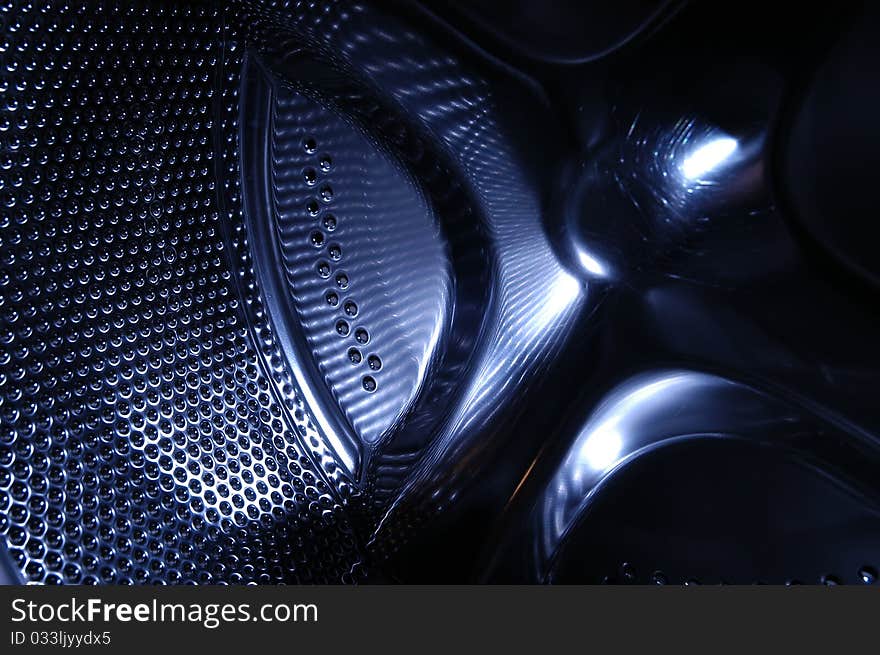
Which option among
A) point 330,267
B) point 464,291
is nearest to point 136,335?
point 330,267

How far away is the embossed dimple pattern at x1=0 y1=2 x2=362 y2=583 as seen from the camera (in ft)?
1.61

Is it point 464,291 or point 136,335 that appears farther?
point 464,291

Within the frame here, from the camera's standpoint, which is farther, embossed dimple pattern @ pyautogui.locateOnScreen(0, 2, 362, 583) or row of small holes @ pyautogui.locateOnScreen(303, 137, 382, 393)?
row of small holes @ pyautogui.locateOnScreen(303, 137, 382, 393)

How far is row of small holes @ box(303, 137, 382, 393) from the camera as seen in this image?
65 cm

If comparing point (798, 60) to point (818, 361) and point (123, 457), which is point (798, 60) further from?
→ point (123, 457)

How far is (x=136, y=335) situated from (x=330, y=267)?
0.55ft

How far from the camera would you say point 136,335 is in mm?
562

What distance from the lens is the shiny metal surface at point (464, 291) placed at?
56cm

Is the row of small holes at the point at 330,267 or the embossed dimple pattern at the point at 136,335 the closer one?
the embossed dimple pattern at the point at 136,335

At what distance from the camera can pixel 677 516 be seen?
0.63 m

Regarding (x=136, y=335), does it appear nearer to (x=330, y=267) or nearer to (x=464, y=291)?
(x=330, y=267)

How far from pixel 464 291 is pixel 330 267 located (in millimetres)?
122

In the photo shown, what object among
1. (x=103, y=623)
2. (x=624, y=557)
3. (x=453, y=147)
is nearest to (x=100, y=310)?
(x=103, y=623)

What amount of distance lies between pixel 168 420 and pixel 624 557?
0.36m
